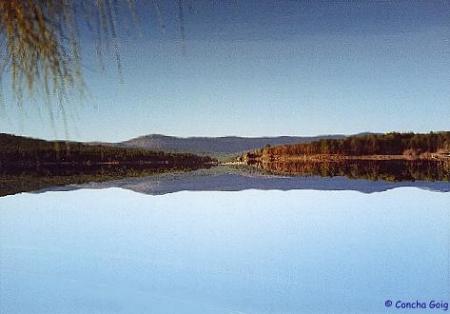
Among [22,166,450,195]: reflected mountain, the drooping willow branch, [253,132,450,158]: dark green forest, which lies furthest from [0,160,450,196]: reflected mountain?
the drooping willow branch

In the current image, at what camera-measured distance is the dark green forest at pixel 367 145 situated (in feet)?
8.57

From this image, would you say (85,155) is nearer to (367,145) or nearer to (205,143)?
(205,143)

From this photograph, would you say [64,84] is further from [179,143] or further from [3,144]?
[179,143]

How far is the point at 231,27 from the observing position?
2.24 metres

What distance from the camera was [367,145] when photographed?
3016mm

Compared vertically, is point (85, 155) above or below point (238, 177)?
above

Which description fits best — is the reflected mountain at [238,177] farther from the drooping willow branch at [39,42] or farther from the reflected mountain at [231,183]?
the drooping willow branch at [39,42]

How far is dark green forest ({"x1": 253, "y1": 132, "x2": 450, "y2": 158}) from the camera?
103 inches

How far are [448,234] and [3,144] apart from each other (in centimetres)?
160

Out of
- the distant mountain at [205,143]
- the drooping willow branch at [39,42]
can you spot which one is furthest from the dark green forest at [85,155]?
the drooping willow branch at [39,42]

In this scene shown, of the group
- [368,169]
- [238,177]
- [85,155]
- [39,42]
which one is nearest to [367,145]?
[368,169]

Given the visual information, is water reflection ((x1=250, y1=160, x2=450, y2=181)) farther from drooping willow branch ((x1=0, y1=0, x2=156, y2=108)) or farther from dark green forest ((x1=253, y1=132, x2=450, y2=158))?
drooping willow branch ((x1=0, y1=0, x2=156, y2=108))

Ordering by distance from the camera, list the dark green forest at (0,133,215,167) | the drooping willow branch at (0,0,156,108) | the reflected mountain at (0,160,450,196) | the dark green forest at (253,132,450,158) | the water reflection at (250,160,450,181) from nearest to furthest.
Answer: the drooping willow branch at (0,0,156,108) < the dark green forest at (0,133,215,167) < the dark green forest at (253,132,450,158) < the reflected mountain at (0,160,450,196) < the water reflection at (250,160,450,181)

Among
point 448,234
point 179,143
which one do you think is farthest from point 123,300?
point 448,234
